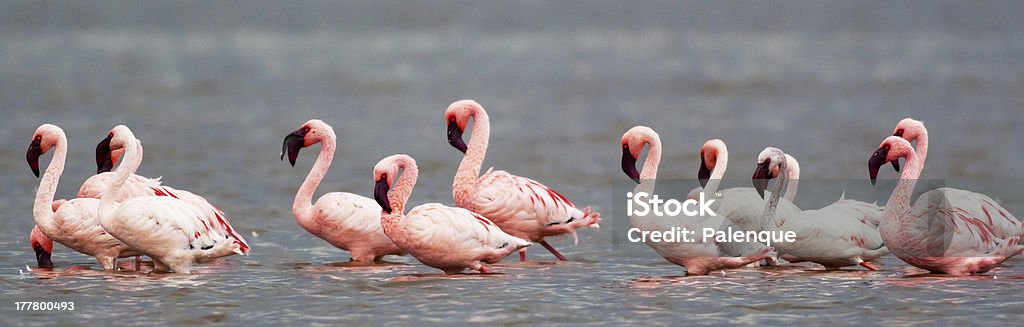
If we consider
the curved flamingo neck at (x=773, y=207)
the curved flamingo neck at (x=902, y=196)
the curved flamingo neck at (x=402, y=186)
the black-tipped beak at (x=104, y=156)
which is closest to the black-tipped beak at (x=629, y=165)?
the curved flamingo neck at (x=773, y=207)

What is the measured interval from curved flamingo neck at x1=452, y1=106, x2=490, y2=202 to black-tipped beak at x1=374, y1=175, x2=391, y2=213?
143 cm

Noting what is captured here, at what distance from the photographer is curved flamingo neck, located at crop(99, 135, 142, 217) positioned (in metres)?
10.4

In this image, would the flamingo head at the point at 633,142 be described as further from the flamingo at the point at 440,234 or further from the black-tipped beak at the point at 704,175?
the flamingo at the point at 440,234

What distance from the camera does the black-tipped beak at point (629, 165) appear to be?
1122cm

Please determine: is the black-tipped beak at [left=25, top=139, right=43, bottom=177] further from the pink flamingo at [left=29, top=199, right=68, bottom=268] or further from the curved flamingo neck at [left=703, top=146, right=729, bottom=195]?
the curved flamingo neck at [left=703, top=146, right=729, bottom=195]

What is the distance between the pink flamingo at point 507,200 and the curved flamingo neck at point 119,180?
2.43m

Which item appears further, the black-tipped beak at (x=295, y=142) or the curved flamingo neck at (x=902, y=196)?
the black-tipped beak at (x=295, y=142)

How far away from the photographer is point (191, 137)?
23.5 meters

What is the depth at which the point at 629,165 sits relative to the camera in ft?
36.9

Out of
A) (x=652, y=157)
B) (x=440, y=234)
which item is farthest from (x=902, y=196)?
(x=440, y=234)

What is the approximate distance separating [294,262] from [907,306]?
15.1ft

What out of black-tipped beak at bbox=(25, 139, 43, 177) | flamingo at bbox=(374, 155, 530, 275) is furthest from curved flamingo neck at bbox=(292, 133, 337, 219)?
black-tipped beak at bbox=(25, 139, 43, 177)

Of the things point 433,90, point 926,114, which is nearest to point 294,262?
point 926,114

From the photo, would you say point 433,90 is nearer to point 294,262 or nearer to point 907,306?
point 294,262
